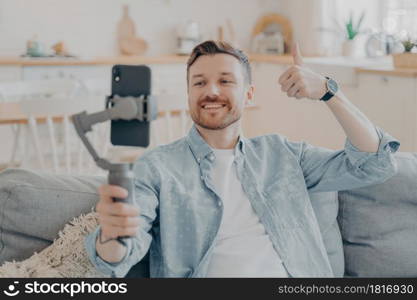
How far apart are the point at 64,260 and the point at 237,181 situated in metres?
0.44

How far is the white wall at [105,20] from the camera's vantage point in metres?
5.03

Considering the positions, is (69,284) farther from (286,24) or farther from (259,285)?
(286,24)

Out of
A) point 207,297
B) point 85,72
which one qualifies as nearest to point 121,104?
point 207,297

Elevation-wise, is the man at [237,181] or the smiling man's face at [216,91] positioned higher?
the smiling man's face at [216,91]

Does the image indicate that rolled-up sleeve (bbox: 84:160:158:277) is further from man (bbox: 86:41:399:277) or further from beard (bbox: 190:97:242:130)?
beard (bbox: 190:97:242:130)

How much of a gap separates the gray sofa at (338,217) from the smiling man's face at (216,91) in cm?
31

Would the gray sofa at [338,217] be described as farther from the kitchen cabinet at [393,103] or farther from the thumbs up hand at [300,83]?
the kitchen cabinet at [393,103]

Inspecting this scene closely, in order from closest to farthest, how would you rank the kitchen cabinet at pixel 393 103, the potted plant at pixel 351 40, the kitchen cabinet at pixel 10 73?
1. the kitchen cabinet at pixel 393 103
2. the kitchen cabinet at pixel 10 73
3. the potted plant at pixel 351 40

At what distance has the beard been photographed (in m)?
1.57

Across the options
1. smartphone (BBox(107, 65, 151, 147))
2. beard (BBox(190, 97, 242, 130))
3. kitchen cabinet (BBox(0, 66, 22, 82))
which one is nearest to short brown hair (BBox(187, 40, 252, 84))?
beard (BBox(190, 97, 242, 130))

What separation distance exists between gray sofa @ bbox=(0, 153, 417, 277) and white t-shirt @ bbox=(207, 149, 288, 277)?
0.20m

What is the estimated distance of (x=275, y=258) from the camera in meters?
1.52

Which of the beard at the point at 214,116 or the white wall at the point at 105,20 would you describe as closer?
the beard at the point at 214,116

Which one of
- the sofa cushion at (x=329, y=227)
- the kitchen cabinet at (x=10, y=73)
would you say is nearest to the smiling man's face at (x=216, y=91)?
the sofa cushion at (x=329, y=227)
